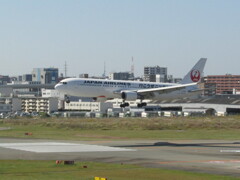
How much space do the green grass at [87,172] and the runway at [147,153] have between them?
200 centimetres

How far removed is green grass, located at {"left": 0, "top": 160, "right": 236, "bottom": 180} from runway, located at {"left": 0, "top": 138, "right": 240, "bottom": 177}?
2.00 meters

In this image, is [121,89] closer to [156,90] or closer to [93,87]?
[93,87]

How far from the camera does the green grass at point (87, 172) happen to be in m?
32.4

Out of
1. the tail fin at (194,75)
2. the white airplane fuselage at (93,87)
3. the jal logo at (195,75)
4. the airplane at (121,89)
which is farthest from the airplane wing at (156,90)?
the jal logo at (195,75)

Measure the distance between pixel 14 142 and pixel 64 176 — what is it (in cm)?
2533

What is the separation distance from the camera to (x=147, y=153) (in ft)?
150

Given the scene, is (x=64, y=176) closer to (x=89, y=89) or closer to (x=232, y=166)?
(x=232, y=166)

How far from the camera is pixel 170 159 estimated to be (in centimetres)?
4159

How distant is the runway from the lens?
38419 millimetres

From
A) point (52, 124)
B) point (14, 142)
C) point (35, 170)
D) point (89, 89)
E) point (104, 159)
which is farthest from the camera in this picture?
point (89, 89)

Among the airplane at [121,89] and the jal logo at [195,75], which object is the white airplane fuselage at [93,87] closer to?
the airplane at [121,89]

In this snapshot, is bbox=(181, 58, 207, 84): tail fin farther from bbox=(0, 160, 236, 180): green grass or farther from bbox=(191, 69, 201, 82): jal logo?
bbox=(0, 160, 236, 180): green grass

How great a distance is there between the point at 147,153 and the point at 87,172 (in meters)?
12.2

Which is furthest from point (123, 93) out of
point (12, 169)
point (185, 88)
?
point (12, 169)
